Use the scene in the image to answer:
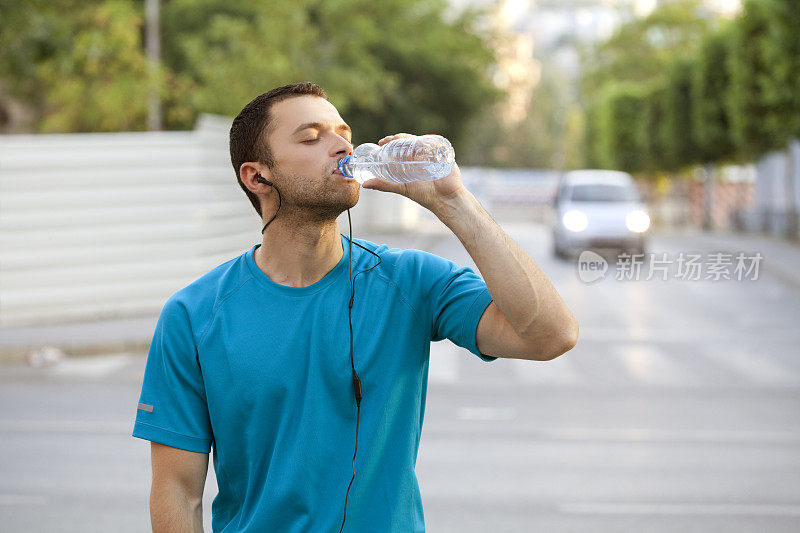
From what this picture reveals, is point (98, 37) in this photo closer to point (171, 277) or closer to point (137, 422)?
point (171, 277)

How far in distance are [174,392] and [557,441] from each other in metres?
6.05

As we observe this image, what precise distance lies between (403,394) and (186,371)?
1.57ft

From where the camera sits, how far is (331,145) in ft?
7.98

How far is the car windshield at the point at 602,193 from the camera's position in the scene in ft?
85.8

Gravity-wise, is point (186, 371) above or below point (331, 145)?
below

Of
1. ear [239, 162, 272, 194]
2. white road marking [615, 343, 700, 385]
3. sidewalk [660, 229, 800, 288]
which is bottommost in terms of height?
white road marking [615, 343, 700, 385]

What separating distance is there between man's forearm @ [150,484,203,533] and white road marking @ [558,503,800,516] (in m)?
4.25

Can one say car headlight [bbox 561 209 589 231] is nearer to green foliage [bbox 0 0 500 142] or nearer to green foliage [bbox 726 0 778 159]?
green foliage [bbox 0 0 500 142]

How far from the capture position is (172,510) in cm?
238

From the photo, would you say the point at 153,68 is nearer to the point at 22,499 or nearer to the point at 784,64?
the point at 784,64

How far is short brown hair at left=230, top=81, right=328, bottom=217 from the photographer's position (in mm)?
2504

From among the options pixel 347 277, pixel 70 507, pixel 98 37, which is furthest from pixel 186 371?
pixel 98 37

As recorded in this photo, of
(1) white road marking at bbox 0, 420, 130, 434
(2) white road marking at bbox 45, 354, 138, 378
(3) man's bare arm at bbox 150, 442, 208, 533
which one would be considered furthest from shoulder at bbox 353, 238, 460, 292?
(2) white road marking at bbox 45, 354, 138, 378

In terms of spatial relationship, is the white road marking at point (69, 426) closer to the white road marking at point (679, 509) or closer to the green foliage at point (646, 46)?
the white road marking at point (679, 509)
